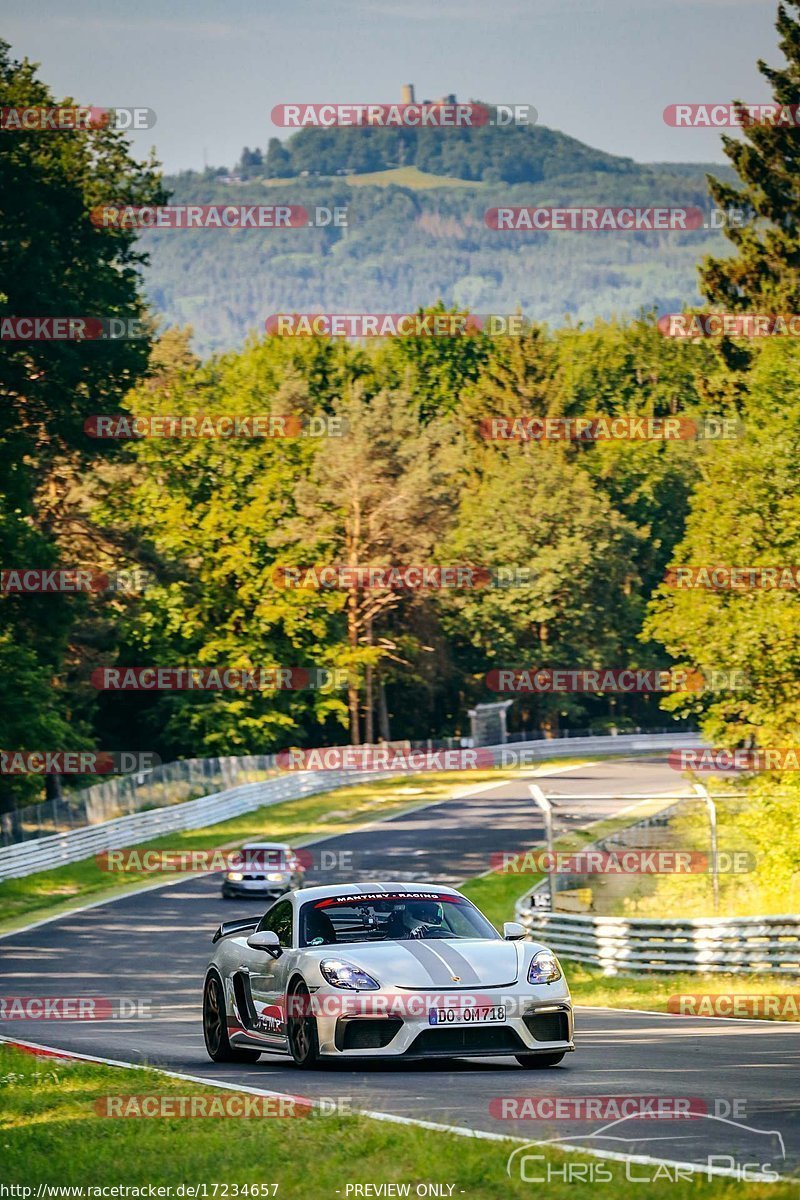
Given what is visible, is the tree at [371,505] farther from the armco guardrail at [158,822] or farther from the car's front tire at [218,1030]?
the car's front tire at [218,1030]

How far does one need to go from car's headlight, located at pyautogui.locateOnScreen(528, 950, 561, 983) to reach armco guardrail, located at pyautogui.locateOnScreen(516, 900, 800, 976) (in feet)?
31.8

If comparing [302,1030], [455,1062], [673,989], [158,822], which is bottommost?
[158,822]

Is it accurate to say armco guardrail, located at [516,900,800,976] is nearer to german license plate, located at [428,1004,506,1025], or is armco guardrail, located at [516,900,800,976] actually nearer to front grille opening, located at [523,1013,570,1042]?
front grille opening, located at [523,1013,570,1042]

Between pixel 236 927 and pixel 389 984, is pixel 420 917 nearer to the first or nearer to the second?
pixel 389 984

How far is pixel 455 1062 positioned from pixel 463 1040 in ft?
4.62

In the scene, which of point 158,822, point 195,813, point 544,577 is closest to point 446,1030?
point 158,822

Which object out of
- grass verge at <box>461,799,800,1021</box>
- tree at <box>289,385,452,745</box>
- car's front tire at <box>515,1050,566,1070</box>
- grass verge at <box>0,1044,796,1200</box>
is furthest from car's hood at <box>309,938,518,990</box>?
tree at <box>289,385,452,745</box>

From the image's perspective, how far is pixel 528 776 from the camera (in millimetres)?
68375

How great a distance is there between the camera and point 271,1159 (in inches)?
326

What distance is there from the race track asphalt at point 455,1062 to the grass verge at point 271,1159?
0.55m

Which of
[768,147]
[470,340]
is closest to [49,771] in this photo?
[768,147]

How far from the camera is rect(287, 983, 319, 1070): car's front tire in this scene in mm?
11805

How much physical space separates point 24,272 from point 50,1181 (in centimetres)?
3988

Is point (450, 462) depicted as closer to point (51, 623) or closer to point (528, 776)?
point (528, 776)
